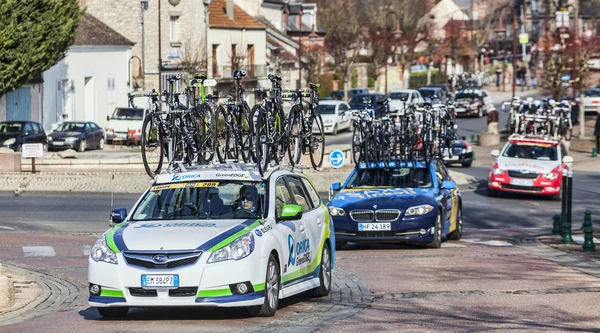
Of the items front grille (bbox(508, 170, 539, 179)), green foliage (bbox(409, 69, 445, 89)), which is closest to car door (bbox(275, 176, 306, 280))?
front grille (bbox(508, 170, 539, 179))

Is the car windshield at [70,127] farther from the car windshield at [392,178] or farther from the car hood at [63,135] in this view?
the car windshield at [392,178]

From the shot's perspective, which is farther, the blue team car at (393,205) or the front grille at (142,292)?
the blue team car at (393,205)

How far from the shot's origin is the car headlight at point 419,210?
20766mm

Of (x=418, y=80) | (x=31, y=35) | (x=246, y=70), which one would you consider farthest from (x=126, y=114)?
(x=418, y=80)

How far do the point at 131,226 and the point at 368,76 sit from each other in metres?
89.9

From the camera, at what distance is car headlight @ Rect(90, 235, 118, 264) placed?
12.1 meters

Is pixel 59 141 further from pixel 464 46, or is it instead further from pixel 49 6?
pixel 464 46

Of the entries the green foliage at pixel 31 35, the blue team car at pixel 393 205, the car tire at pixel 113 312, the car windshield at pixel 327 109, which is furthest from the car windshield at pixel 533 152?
the car windshield at pixel 327 109

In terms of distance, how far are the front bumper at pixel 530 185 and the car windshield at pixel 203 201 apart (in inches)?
859

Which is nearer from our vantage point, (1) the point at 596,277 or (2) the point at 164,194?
(2) the point at 164,194

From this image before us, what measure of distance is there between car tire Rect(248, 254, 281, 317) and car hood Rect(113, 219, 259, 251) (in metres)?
0.47

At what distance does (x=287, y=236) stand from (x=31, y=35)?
36216mm

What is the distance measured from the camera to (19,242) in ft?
69.5

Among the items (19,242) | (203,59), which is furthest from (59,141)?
(19,242)
